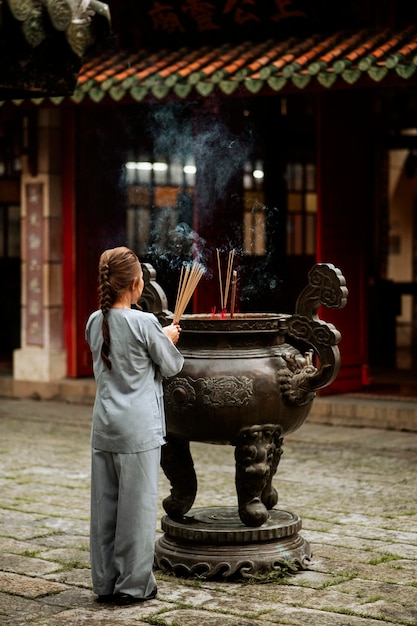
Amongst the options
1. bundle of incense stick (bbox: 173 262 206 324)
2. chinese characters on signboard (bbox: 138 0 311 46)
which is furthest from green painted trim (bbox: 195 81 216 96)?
bundle of incense stick (bbox: 173 262 206 324)

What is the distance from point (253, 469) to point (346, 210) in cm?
632

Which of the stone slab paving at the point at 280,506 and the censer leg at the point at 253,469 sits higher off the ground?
the censer leg at the point at 253,469

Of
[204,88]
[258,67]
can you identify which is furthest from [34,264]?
[258,67]

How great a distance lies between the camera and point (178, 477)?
6664 millimetres

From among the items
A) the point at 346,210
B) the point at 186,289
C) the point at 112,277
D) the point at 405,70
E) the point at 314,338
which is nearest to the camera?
the point at 112,277

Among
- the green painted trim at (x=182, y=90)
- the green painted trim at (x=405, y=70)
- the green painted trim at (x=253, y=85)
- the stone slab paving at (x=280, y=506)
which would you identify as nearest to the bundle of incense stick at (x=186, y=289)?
the stone slab paving at (x=280, y=506)

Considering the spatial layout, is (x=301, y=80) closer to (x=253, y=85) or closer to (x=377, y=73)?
(x=253, y=85)

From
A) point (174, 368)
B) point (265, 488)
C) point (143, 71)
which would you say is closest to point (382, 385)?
point (143, 71)

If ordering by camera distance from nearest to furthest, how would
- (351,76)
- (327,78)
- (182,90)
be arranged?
(351,76) < (327,78) < (182,90)

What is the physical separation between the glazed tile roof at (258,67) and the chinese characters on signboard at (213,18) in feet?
0.89

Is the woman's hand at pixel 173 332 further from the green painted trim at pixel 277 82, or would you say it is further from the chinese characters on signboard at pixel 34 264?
the chinese characters on signboard at pixel 34 264

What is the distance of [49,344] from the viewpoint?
44.2 ft

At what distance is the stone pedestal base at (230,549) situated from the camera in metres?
6.24

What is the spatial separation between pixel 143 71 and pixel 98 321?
21.3ft
